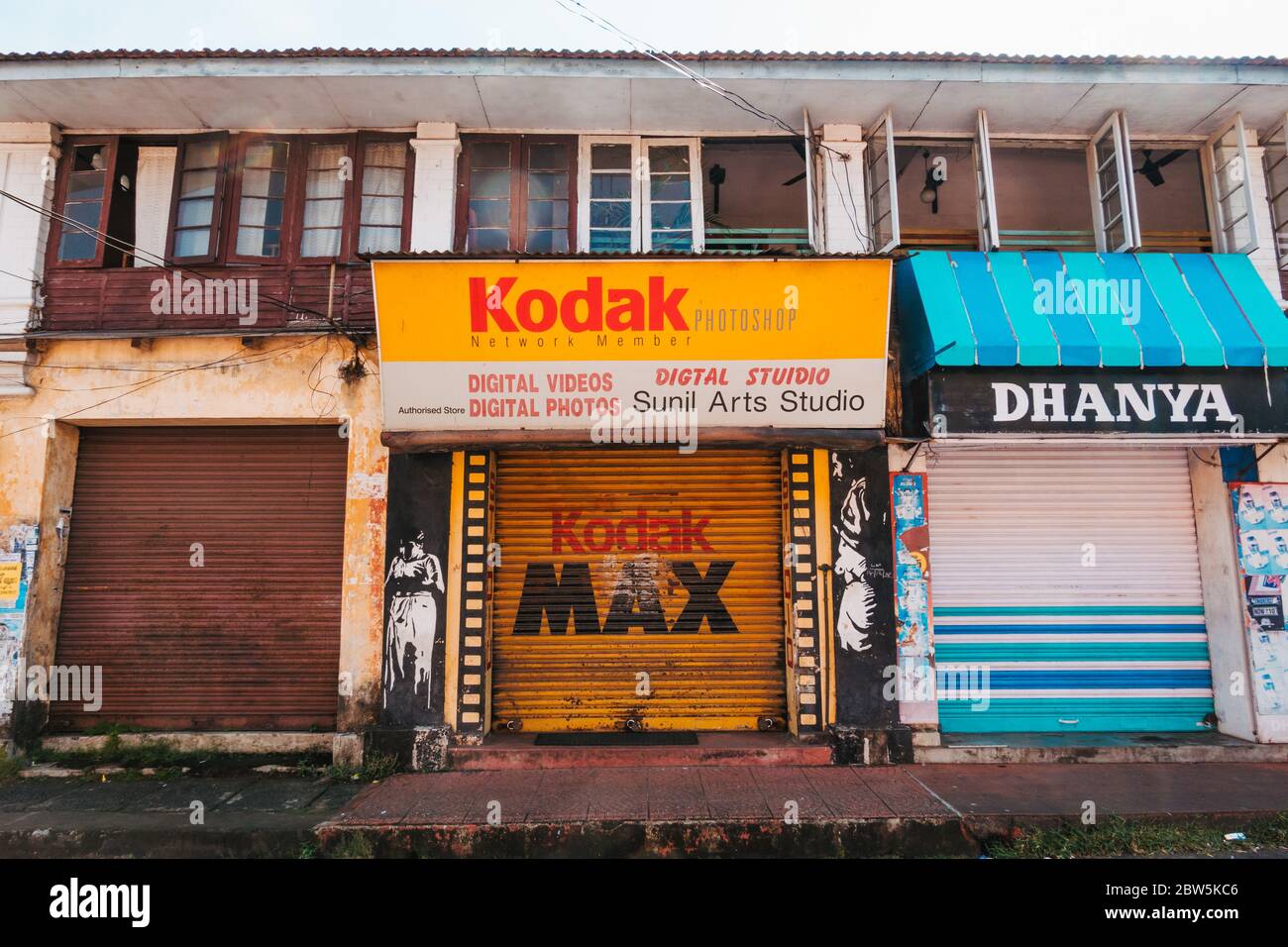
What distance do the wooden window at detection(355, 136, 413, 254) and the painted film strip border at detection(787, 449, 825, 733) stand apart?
5.15 meters

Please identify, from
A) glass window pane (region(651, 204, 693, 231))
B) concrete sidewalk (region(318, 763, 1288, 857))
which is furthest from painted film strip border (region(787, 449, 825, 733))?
glass window pane (region(651, 204, 693, 231))

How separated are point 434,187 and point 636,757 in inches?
257

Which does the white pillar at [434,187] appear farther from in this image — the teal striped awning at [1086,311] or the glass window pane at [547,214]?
the teal striped awning at [1086,311]

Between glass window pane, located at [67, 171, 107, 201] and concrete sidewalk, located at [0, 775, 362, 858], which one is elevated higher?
glass window pane, located at [67, 171, 107, 201]

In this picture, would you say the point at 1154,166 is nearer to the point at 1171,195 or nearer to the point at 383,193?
the point at 1171,195

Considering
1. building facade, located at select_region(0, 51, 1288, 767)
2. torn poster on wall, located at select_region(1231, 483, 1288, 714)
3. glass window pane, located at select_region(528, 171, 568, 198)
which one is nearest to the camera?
building facade, located at select_region(0, 51, 1288, 767)

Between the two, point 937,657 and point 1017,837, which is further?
point 937,657

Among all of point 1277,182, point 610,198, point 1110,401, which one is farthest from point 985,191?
point 610,198

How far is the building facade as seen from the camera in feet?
21.4

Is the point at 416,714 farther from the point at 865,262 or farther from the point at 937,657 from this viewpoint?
the point at 865,262

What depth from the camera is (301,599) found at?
705 centimetres

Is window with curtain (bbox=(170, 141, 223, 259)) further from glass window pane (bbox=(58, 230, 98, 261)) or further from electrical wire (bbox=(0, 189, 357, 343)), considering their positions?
glass window pane (bbox=(58, 230, 98, 261))
